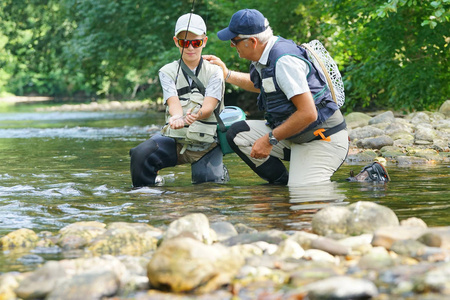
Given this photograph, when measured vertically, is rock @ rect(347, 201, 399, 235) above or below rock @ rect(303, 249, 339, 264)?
above

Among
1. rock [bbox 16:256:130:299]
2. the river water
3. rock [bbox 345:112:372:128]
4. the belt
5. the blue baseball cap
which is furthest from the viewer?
rock [bbox 345:112:372:128]

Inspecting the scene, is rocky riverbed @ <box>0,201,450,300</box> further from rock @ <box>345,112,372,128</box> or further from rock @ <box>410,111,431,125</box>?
rock @ <box>345,112,372,128</box>

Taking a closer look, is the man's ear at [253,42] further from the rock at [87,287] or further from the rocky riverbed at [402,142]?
the rocky riverbed at [402,142]

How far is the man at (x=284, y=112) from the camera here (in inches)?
181

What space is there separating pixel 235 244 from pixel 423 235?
0.98 metres

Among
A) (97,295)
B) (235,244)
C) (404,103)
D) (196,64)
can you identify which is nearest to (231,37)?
(196,64)

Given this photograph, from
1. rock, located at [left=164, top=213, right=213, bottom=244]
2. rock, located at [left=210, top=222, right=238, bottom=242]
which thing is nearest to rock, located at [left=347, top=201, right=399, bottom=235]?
rock, located at [left=210, top=222, right=238, bottom=242]

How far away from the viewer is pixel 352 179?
5.59 metres

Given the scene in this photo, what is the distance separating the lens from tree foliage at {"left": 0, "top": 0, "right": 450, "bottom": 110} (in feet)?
36.8

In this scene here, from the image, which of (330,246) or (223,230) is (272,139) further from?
(330,246)

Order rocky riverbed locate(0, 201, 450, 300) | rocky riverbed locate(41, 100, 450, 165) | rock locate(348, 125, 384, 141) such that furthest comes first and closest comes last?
rock locate(348, 125, 384, 141)
rocky riverbed locate(41, 100, 450, 165)
rocky riverbed locate(0, 201, 450, 300)

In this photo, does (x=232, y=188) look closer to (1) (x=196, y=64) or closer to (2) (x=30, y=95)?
(1) (x=196, y=64)

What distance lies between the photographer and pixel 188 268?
2.68 m

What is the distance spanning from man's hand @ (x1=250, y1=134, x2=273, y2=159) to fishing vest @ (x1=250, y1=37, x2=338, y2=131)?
6.8 inches
